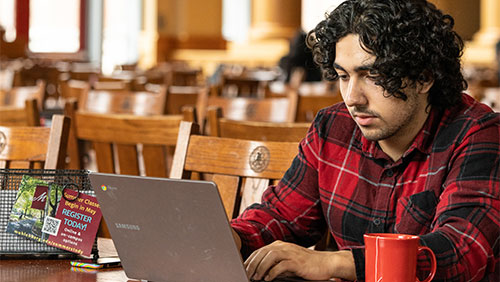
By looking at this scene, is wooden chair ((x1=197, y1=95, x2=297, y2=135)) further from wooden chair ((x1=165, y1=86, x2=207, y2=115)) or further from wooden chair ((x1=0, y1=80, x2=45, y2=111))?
wooden chair ((x1=0, y1=80, x2=45, y2=111))

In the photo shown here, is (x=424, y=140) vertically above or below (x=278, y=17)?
below

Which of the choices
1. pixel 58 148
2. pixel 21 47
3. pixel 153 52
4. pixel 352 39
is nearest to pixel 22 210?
pixel 58 148

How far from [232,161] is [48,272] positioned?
65cm

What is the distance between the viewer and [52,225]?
1.59 metres

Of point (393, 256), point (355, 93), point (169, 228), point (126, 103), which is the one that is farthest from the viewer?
point (126, 103)

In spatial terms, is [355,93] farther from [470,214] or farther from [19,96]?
[19,96]

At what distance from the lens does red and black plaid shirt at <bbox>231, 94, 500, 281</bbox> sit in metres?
1.45

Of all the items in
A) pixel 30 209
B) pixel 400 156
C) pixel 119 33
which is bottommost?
pixel 119 33

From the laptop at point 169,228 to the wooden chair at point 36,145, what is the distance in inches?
26.3

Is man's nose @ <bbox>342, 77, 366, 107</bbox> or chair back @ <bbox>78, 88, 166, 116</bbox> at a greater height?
man's nose @ <bbox>342, 77, 366, 107</bbox>

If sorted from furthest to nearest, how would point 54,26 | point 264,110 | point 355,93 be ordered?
1. point 54,26
2. point 264,110
3. point 355,93

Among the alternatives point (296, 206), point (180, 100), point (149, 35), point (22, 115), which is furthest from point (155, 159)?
point (149, 35)

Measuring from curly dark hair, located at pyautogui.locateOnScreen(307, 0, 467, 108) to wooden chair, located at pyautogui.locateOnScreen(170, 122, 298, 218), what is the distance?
430 millimetres

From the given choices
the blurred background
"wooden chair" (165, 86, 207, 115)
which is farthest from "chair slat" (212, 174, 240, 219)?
the blurred background
